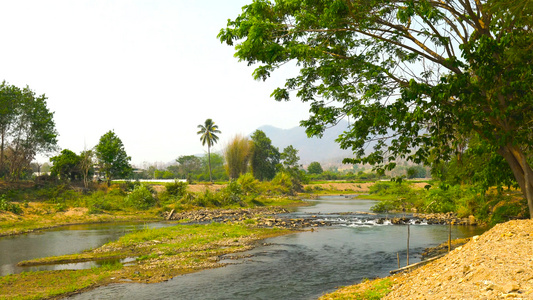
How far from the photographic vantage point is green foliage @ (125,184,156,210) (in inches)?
1802

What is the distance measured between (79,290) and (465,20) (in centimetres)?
1687

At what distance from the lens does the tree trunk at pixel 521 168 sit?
11.6m

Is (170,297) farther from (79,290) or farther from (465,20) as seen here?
(465,20)

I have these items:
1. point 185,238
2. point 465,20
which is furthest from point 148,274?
point 465,20

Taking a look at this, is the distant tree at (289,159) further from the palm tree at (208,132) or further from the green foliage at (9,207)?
the green foliage at (9,207)

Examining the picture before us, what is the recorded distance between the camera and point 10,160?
1954 inches

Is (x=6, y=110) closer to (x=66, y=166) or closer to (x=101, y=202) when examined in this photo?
(x=66, y=166)

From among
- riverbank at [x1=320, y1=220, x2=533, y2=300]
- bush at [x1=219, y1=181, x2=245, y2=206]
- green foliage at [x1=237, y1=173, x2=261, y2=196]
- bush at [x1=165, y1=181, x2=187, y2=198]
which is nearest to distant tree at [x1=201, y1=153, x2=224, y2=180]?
green foliage at [x1=237, y1=173, x2=261, y2=196]

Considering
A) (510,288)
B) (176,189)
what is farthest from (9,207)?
(510,288)

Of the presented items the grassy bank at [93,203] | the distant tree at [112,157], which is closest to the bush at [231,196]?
the grassy bank at [93,203]

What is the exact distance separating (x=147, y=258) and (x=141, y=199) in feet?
94.7

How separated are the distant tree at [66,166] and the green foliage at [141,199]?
470 inches

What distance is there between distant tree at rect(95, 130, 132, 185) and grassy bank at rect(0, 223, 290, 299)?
1354 inches

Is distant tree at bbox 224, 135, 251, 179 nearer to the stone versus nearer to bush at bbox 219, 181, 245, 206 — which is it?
bush at bbox 219, 181, 245, 206
